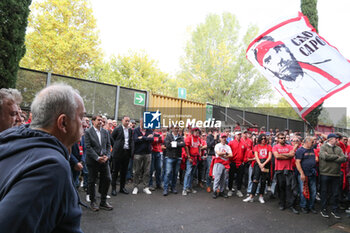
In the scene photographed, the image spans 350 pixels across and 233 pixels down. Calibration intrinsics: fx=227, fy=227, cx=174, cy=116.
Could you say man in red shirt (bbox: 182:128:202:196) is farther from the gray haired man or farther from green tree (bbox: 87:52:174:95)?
green tree (bbox: 87:52:174:95)

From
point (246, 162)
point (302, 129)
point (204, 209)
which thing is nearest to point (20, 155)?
point (204, 209)

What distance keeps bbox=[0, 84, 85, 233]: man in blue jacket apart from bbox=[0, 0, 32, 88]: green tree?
6559 millimetres

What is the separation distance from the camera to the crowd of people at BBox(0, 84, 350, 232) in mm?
897

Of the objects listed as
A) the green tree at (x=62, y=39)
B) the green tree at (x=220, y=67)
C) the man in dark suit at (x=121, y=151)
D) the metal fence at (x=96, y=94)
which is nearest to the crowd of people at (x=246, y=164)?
the man in dark suit at (x=121, y=151)

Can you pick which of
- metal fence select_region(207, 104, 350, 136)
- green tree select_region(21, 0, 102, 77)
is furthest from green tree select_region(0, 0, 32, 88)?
green tree select_region(21, 0, 102, 77)

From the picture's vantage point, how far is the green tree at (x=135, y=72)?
95.4 ft

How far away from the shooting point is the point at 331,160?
610cm

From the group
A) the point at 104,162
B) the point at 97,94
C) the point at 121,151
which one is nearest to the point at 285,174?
the point at 121,151

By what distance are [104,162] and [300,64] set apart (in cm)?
473

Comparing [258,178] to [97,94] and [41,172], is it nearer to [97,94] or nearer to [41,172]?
[41,172]

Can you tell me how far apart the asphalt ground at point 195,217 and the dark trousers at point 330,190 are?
385 millimetres

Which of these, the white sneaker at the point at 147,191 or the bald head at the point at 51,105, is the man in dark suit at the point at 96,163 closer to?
the white sneaker at the point at 147,191

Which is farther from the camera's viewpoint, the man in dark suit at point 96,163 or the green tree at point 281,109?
the green tree at point 281,109

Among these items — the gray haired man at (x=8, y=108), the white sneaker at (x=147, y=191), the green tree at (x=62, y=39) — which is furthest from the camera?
the green tree at (x=62, y=39)
